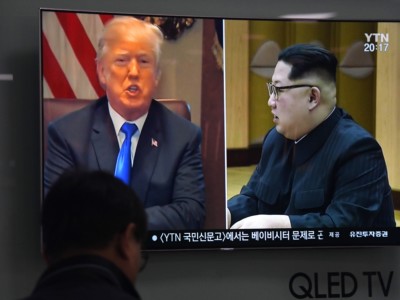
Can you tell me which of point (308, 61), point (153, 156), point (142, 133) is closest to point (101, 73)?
point (142, 133)

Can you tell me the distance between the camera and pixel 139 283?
3.84 metres

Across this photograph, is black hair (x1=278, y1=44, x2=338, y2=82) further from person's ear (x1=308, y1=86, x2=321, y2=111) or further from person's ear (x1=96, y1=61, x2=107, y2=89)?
person's ear (x1=96, y1=61, x2=107, y2=89)

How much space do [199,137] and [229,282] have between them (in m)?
0.79

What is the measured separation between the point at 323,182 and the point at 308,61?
641 millimetres

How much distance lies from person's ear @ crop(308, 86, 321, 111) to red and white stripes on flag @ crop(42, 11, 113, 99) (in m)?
1.09

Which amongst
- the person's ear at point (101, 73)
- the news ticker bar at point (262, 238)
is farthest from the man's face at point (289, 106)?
the person's ear at point (101, 73)

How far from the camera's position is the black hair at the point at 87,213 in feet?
4.49

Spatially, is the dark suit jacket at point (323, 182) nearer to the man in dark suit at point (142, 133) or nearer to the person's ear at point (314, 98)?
the person's ear at point (314, 98)

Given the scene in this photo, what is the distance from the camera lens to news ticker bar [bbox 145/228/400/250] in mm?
3756

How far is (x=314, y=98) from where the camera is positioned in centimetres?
388

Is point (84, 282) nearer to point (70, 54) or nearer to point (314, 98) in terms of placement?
point (70, 54)

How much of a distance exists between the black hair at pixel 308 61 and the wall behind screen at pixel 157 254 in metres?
0.25

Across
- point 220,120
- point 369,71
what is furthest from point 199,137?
point 369,71

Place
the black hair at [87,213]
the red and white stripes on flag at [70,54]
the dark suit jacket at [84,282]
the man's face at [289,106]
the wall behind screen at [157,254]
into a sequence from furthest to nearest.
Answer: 1. the man's face at [289,106]
2. the wall behind screen at [157,254]
3. the red and white stripes on flag at [70,54]
4. the black hair at [87,213]
5. the dark suit jacket at [84,282]
